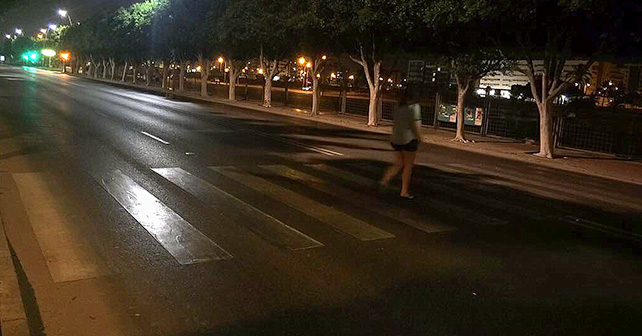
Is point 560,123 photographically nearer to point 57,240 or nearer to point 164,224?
point 164,224

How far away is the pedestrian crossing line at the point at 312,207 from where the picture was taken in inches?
304

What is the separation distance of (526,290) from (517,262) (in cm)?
96

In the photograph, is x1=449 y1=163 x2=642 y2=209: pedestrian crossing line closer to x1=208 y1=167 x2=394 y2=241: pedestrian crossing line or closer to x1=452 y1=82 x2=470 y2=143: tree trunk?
x1=208 y1=167 x2=394 y2=241: pedestrian crossing line

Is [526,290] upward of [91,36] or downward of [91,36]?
downward

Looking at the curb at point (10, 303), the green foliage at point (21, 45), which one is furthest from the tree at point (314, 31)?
the green foliage at point (21, 45)

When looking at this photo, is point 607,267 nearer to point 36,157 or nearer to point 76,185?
point 76,185

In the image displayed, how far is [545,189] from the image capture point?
40.4 ft

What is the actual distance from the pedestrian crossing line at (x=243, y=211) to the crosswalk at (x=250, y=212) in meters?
0.01

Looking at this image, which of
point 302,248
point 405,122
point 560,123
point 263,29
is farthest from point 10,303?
point 263,29

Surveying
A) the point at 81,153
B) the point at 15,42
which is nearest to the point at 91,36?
the point at 81,153

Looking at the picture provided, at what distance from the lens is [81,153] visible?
12969 mm

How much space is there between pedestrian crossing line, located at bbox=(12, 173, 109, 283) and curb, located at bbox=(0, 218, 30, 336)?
35 centimetres

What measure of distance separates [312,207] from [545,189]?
5681 mm

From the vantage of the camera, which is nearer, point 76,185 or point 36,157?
point 76,185
